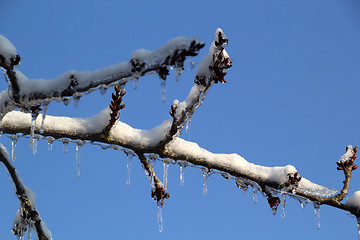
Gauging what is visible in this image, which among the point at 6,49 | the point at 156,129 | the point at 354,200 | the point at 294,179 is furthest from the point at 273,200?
the point at 6,49

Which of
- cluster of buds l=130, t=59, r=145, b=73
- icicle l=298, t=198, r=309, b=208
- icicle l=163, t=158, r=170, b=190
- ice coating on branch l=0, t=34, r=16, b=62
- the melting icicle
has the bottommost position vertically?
icicle l=298, t=198, r=309, b=208

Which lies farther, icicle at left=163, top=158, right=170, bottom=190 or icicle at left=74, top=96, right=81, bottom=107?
icicle at left=163, top=158, right=170, bottom=190

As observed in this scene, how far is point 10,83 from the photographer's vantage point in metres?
2.25

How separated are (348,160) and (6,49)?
125 inches

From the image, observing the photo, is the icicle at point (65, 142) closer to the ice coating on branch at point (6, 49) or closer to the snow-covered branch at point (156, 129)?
the snow-covered branch at point (156, 129)

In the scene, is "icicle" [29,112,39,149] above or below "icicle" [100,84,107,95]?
above

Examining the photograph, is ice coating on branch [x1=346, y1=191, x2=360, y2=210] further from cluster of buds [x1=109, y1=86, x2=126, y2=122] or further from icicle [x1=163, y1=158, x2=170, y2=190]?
cluster of buds [x1=109, y1=86, x2=126, y2=122]

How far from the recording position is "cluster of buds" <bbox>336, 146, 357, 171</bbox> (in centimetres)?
321

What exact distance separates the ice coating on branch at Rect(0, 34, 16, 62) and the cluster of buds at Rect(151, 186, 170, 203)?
1.62m

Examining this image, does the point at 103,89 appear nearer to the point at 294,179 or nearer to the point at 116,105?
the point at 116,105

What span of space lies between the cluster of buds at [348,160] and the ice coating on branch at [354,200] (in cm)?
26

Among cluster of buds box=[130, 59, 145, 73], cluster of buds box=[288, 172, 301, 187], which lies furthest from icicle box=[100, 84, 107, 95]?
cluster of buds box=[288, 172, 301, 187]

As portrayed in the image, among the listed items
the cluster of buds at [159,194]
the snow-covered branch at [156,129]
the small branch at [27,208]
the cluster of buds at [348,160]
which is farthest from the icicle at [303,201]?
the small branch at [27,208]

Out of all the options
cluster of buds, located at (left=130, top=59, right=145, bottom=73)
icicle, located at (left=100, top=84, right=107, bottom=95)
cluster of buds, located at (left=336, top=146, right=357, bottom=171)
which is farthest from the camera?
cluster of buds, located at (left=336, top=146, right=357, bottom=171)
